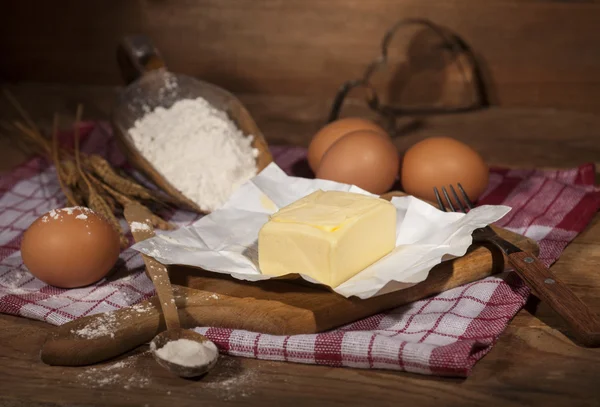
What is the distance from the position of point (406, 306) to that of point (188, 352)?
35 centimetres

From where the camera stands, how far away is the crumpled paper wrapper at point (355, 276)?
1206 mm

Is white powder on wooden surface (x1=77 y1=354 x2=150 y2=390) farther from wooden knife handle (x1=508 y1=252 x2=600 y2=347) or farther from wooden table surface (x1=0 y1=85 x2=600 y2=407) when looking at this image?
wooden knife handle (x1=508 y1=252 x2=600 y2=347)

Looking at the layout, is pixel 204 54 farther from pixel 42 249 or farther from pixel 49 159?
pixel 42 249

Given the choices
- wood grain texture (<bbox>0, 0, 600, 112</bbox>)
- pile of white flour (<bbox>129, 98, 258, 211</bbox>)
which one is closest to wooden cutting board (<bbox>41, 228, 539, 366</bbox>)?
pile of white flour (<bbox>129, 98, 258, 211</bbox>)

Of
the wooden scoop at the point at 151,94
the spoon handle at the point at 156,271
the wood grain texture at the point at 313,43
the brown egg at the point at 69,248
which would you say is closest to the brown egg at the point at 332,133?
the wooden scoop at the point at 151,94

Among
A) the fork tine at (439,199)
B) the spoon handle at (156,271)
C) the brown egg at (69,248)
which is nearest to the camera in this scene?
the spoon handle at (156,271)

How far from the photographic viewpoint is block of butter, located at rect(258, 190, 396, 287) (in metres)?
1.18

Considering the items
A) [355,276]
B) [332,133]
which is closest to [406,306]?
[355,276]

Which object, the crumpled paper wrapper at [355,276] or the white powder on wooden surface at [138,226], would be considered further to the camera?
the white powder on wooden surface at [138,226]

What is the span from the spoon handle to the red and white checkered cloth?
58 millimetres

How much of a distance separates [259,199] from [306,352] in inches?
16.8

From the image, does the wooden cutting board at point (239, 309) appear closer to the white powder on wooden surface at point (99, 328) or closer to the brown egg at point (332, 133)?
the white powder on wooden surface at point (99, 328)

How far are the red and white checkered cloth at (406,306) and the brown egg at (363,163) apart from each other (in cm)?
24

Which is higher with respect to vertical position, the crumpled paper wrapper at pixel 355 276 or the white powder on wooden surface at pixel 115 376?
the crumpled paper wrapper at pixel 355 276
